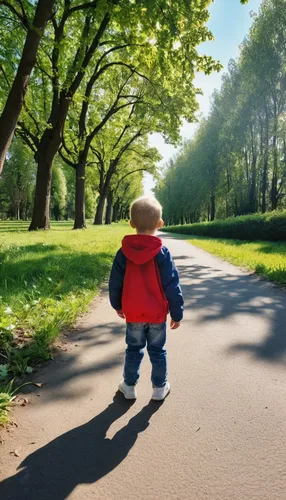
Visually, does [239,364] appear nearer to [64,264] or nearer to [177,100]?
[64,264]

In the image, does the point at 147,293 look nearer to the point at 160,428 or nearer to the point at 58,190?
the point at 160,428

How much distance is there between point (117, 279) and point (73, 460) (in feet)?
4.41

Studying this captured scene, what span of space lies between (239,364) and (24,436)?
6.95ft

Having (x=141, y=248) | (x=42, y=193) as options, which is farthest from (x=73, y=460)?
(x=42, y=193)

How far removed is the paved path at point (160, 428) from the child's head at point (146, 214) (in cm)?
146

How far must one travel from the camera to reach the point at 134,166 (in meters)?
39.5

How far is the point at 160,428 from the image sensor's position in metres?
2.25

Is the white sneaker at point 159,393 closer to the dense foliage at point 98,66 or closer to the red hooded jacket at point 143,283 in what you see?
the red hooded jacket at point 143,283

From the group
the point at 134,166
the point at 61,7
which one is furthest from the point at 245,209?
the point at 61,7

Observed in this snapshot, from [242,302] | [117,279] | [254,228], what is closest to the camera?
[117,279]

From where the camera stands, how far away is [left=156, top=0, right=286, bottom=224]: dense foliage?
25.7 meters

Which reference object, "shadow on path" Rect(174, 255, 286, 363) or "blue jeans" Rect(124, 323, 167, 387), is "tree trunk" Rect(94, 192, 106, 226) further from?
"blue jeans" Rect(124, 323, 167, 387)

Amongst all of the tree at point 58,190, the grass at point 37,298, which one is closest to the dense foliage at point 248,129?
the tree at point 58,190

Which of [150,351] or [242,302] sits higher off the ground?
[150,351]
